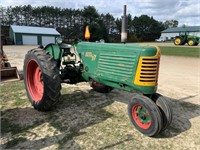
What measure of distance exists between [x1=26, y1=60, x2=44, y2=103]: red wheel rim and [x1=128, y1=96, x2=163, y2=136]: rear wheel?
2.05m

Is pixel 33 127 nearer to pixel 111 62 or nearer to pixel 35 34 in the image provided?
pixel 111 62

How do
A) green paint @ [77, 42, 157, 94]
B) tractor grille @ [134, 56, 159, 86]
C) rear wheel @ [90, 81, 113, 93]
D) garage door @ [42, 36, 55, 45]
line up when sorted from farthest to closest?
garage door @ [42, 36, 55, 45]
rear wheel @ [90, 81, 113, 93]
green paint @ [77, 42, 157, 94]
tractor grille @ [134, 56, 159, 86]

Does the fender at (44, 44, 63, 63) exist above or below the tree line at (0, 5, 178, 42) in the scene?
below

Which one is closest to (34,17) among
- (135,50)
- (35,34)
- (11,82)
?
(35,34)

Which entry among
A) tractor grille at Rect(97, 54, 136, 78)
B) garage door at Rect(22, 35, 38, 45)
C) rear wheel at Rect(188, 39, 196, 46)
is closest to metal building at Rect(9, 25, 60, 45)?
garage door at Rect(22, 35, 38, 45)

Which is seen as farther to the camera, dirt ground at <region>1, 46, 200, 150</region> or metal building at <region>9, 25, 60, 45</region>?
metal building at <region>9, 25, 60, 45</region>

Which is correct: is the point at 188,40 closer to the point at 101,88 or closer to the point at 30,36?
the point at 101,88

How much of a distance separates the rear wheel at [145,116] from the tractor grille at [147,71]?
0.80 feet

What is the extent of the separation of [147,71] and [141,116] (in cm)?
71

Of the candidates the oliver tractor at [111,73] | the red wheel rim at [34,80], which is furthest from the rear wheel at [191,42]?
the red wheel rim at [34,80]

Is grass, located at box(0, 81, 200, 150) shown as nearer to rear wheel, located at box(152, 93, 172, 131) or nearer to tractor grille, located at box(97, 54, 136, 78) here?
rear wheel, located at box(152, 93, 172, 131)

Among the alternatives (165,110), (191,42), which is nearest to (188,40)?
(191,42)

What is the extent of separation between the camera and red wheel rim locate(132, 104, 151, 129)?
3.14 m

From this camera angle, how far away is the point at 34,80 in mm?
4508
